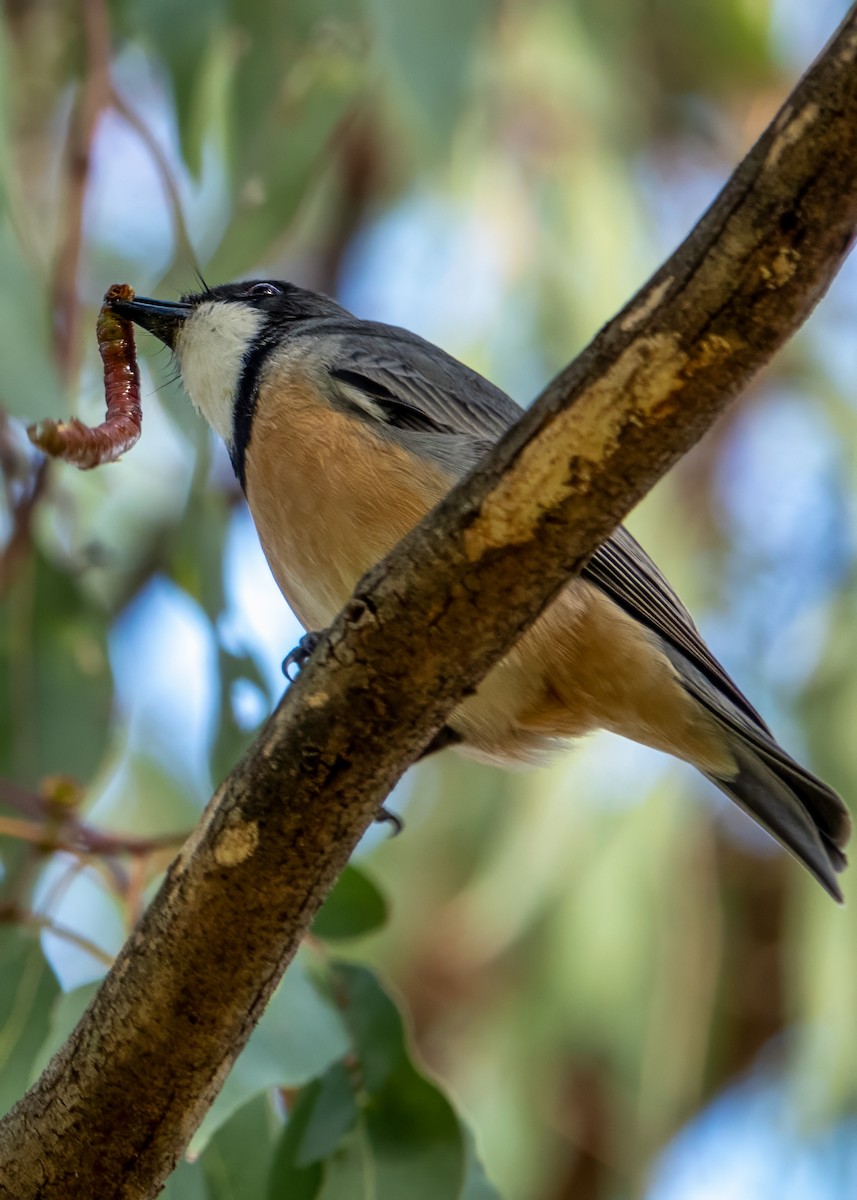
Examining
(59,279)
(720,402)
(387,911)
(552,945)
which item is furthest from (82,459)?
(552,945)

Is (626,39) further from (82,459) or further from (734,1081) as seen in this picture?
(734,1081)

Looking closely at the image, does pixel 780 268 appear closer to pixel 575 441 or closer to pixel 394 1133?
pixel 575 441

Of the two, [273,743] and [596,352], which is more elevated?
[596,352]

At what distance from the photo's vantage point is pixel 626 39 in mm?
4492

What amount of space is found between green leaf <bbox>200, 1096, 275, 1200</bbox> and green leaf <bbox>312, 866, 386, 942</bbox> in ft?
1.12

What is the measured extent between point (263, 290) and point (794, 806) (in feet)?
5.62

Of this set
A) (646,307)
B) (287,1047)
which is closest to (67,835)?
(287,1047)

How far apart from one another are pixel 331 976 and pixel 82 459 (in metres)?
1.15

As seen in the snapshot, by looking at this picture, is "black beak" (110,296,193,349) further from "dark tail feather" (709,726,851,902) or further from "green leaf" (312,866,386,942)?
Result: "dark tail feather" (709,726,851,902)

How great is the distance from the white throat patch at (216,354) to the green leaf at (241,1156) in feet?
4.50

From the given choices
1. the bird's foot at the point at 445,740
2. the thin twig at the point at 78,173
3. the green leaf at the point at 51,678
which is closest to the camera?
the bird's foot at the point at 445,740

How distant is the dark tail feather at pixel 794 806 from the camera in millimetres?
2715

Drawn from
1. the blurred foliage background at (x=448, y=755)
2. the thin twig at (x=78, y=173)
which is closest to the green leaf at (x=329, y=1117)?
the blurred foliage background at (x=448, y=755)

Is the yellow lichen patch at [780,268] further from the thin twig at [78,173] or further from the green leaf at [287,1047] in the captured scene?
the thin twig at [78,173]
